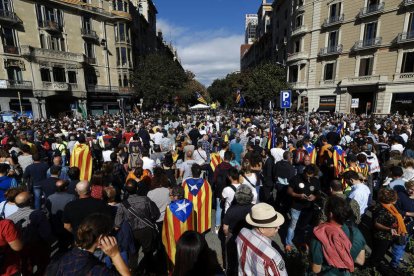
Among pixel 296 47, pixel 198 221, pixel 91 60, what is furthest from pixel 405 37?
pixel 91 60

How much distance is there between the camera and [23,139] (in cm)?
740

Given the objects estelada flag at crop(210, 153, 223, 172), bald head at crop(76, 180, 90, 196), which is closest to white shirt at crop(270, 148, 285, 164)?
estelada flag at crop(210, 153, 223, 172)

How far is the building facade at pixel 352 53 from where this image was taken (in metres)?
24.2

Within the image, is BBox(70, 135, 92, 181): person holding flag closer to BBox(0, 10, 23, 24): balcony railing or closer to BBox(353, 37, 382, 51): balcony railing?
BBox(0, 10, 23, 24): balcony railing

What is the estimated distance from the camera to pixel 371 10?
25578 millimetres

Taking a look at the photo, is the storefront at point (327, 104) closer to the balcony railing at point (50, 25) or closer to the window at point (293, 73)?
the window at point (293, 73)

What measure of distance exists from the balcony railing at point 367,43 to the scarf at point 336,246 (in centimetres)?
3127

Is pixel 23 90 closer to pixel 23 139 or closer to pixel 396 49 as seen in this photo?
pixel 23 139

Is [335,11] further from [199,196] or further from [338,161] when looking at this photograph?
[199,196]

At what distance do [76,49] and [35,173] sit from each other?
3181 cm

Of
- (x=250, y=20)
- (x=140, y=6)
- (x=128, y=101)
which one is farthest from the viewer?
(x=250, y=20)

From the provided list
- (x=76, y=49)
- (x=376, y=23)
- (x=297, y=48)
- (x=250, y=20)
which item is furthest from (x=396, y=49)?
(x=250, y=20)

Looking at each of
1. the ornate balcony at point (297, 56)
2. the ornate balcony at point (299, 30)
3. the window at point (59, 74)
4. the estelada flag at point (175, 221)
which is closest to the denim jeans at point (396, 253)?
the estelada flag at point (175, 221)

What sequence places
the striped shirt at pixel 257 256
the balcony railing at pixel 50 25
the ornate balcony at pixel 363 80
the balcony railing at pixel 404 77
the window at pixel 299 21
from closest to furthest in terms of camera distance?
the striped shirt at pixel 257 256
the balcony railing at pixel 404 77
the ornate balcony at pixel 363 80
the balcony railing at pixel 50 25
the window at pixel 299 21
